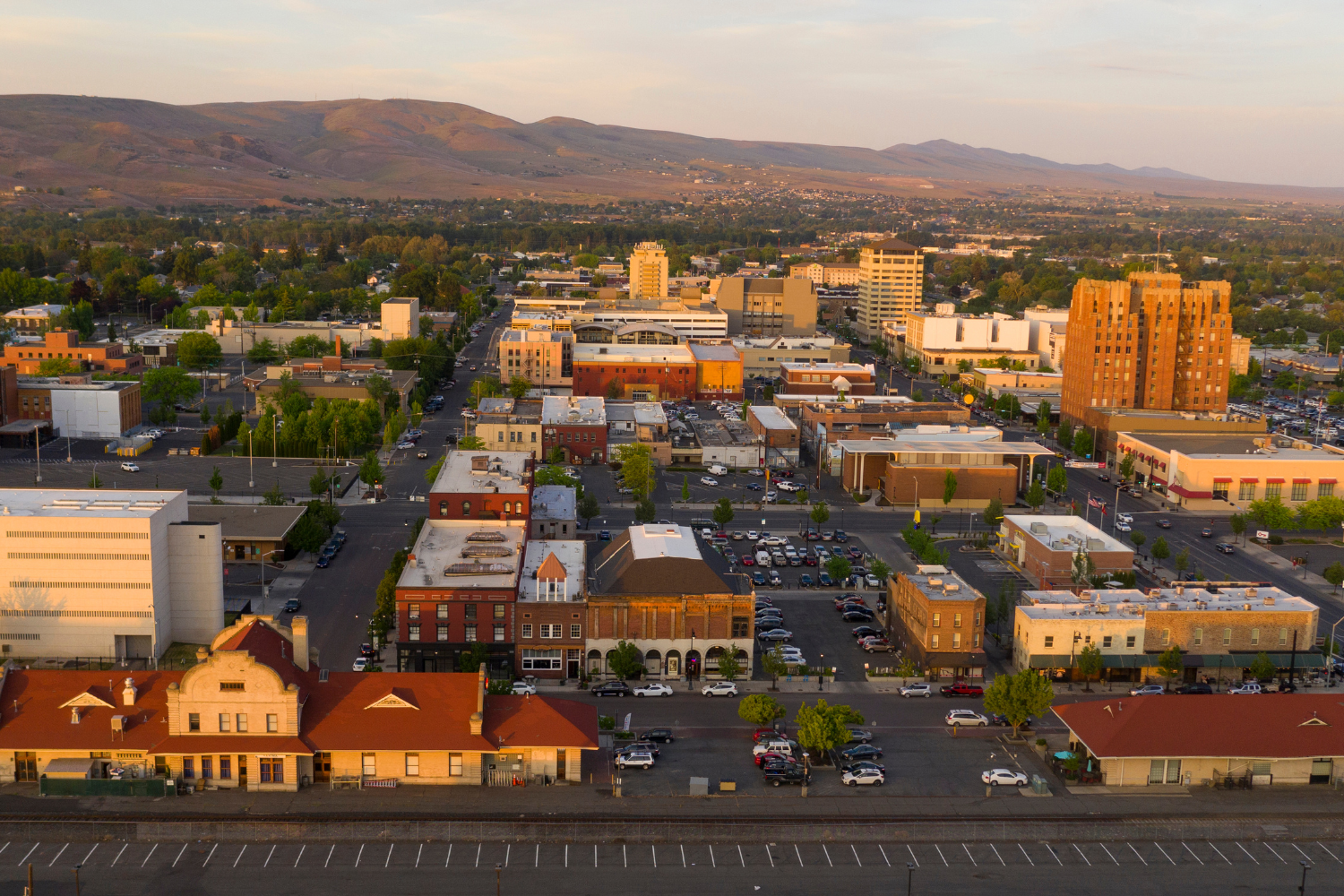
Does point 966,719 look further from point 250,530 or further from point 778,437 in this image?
point 778,437

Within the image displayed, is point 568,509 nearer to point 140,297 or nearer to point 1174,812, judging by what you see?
point 1174,812

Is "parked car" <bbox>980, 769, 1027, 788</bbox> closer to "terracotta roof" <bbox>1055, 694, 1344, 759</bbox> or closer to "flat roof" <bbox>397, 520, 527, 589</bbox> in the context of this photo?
"terracotta roof" <bbox>1055, 694, 1344, 759</bbox>

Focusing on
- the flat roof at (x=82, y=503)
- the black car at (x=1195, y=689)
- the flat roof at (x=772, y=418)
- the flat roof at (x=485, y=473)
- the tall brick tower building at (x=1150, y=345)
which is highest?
the tall brick tower building at (x=1150, y=345)

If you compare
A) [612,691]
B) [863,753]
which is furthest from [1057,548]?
[612,691]

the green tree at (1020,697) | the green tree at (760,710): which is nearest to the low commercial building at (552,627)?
the green tree at (760,710)

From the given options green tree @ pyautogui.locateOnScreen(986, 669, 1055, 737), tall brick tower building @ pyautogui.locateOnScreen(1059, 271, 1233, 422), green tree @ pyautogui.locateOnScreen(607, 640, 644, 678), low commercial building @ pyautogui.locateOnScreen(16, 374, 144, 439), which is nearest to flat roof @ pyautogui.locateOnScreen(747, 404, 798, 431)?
tall brick tower building @ pyautogui.locateOnScreen(1059, 271, 1233, 422)

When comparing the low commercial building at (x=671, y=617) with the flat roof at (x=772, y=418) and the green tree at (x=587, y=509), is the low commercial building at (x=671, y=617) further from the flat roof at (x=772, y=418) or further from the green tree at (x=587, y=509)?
the flat roof at (x=772, y=418)
